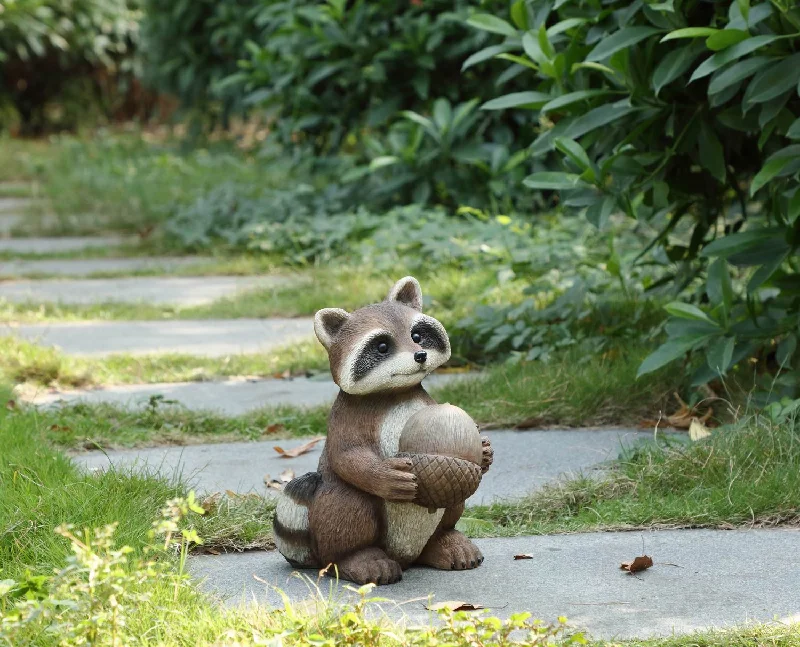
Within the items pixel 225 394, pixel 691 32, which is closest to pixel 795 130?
pixel 691 32

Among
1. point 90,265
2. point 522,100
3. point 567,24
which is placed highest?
point 567,24

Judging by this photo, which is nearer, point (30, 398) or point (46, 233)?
point (30, 398)

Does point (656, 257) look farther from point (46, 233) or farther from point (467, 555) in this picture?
point (46, 233)

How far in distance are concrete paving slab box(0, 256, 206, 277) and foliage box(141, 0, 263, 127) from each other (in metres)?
3.86

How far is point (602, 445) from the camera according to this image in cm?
401

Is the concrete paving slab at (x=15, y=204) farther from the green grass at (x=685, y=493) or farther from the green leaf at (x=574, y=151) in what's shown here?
the green grass at (x=685, y=493)

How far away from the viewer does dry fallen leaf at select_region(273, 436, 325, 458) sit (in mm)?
3975

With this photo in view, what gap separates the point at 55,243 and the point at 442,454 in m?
6.81

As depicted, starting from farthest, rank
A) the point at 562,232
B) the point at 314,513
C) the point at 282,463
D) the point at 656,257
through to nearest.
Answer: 1. the point at 562,232
2. the point at 656,257
3. the point at 282,463
4. the point at 314,513

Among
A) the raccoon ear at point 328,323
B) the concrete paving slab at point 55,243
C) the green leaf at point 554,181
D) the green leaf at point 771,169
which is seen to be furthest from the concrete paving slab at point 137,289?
the raccoon ear at point 328,323

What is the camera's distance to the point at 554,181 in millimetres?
4281

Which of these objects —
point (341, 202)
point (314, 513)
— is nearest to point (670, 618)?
point (314, 513)

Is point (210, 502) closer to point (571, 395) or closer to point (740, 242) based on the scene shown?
point (571, 395)

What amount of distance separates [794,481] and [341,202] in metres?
5.57
